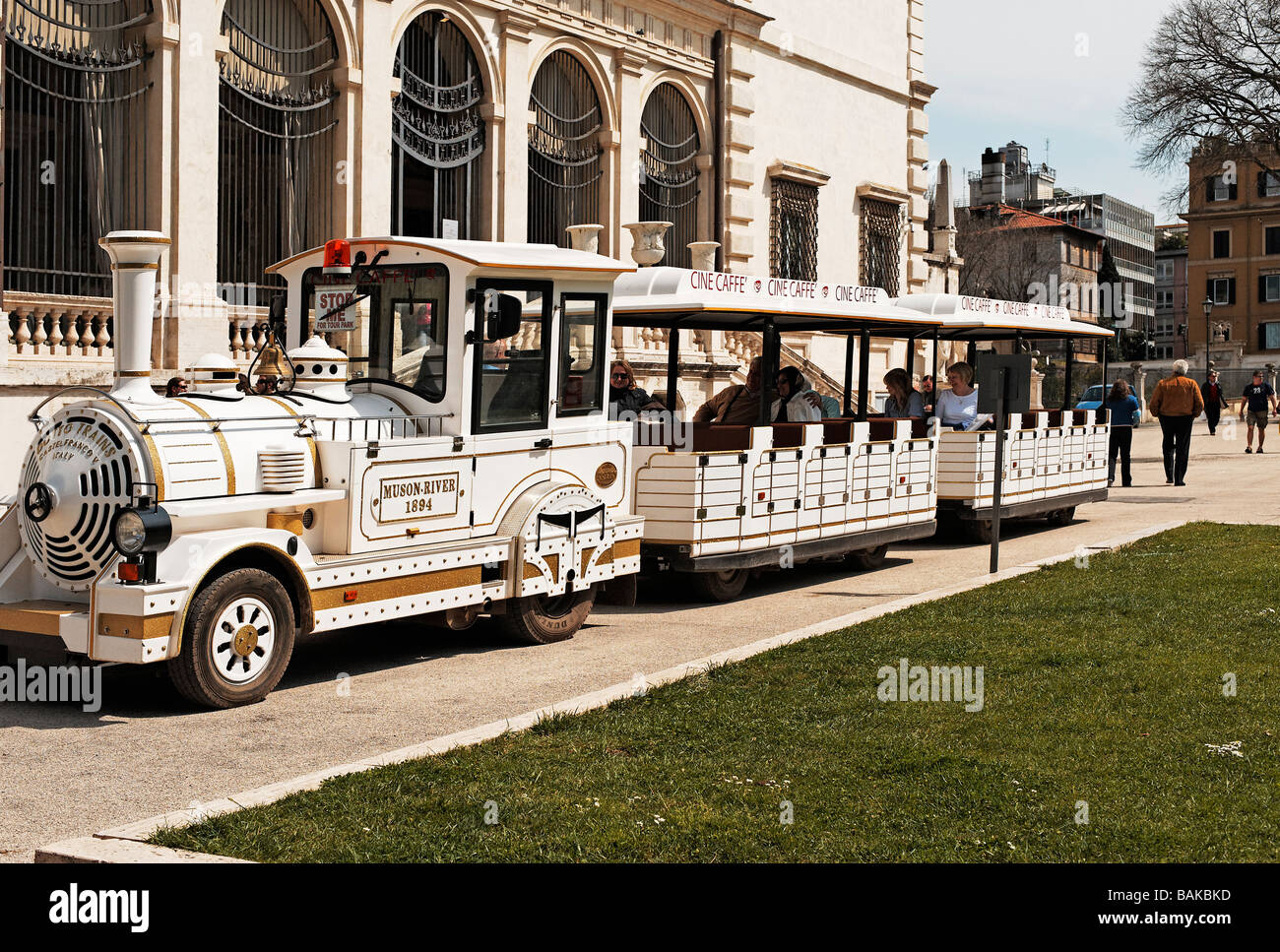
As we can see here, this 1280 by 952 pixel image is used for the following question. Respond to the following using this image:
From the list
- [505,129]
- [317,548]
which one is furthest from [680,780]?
[505,129]

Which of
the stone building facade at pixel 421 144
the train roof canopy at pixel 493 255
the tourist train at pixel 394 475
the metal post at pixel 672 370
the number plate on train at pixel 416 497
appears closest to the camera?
the tourist train at pixel 394 475

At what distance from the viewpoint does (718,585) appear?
1317 centimetres

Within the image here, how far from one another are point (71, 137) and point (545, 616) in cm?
991

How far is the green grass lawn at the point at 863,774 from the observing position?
18.7 ft

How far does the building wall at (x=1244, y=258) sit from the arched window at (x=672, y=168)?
76.1m

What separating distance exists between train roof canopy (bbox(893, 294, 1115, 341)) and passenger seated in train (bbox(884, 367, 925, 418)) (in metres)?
0.77

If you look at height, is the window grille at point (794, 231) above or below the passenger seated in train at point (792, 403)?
above

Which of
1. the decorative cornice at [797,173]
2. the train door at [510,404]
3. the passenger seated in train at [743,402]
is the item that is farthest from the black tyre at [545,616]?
the decorative cornice at [797,173]

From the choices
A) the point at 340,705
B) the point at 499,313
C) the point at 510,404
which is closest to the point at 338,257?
the point at 499,313

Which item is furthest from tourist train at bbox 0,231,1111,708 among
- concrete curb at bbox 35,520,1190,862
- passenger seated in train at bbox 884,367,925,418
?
passenger seated in train at bbox 884,367,925,418

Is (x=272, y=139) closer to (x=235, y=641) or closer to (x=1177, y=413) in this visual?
(x=235, y=641)

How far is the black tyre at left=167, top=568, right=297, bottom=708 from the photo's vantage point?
8.34 m

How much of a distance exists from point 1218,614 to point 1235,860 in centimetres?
582
